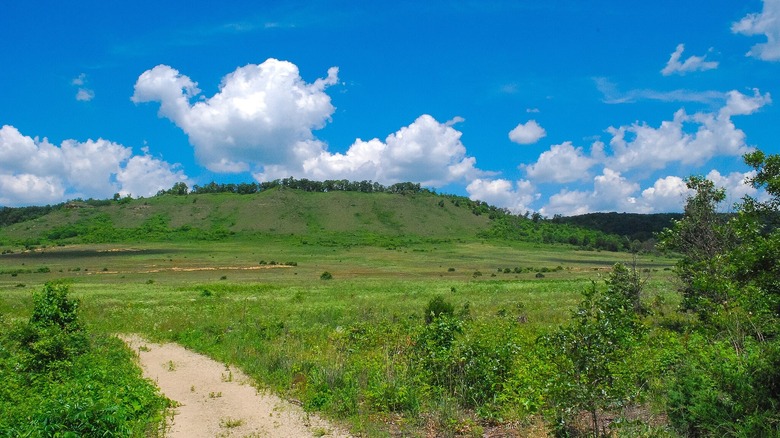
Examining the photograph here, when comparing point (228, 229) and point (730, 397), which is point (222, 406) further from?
point (228, 229)

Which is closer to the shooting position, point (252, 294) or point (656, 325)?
point (656, 325)

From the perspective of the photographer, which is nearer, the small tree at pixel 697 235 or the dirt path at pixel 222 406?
the dirt path at pixel 222 406

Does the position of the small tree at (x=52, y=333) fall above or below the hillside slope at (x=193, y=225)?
below

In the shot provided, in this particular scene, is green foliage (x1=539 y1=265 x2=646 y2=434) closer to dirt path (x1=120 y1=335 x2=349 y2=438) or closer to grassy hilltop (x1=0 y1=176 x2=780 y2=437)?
grassy hilltop (x1=0 y1=176 x2=780 y2=437)

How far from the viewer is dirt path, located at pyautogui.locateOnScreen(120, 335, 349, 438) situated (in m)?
11.1

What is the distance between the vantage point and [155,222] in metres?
181

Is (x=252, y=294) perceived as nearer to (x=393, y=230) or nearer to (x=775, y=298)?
(x=775, y=298)

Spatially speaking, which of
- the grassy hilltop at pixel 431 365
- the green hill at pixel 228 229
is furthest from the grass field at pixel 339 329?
the green hill at pixel 228 229

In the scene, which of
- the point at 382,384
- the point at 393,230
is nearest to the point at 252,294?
the point at 382,384

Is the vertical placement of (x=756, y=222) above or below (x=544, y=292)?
above

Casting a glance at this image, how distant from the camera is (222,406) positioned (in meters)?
12.9

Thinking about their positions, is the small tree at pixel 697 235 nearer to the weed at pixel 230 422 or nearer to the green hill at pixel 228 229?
the weed at pixel 230 422

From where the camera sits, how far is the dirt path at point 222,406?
11062 mm

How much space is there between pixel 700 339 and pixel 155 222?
189755 millimetres
